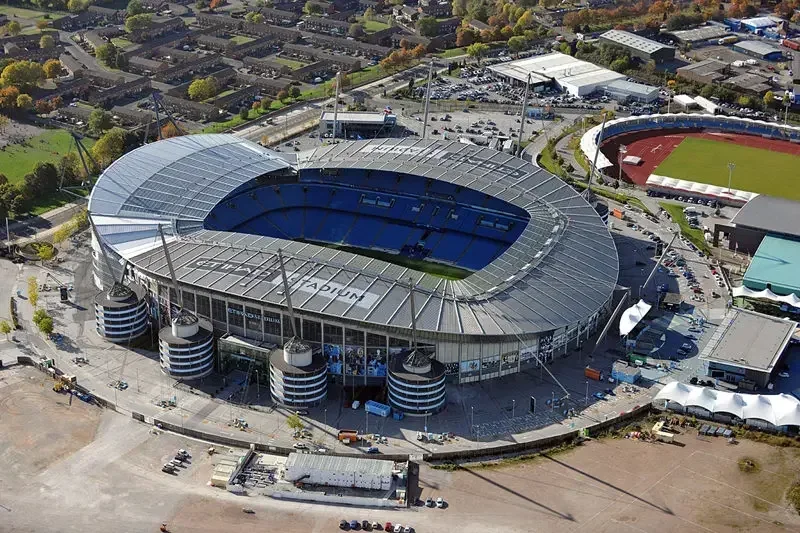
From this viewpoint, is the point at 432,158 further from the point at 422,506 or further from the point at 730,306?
the point at 422,506

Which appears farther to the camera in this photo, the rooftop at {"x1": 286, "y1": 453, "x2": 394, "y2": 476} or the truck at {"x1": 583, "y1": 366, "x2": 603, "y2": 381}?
the truck at {"x1": 583, "y1": 366, "x2": 603, "y2": 381}

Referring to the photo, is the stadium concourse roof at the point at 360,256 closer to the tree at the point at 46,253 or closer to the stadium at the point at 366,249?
the stadium at the point at 366,249

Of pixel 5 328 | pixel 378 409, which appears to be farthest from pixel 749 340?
pixel 5 328

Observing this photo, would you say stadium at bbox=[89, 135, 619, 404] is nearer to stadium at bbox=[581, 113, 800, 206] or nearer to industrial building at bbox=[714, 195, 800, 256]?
industrial building at bbox=[714, 195, 800, 256]

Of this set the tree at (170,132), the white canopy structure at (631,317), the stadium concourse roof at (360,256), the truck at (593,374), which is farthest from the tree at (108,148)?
the truck at (593,374)

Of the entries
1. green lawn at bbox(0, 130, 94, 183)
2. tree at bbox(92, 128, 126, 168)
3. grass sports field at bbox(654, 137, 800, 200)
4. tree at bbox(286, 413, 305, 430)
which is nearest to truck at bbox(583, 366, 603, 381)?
tree at bbox(286, 413, 305, 430)

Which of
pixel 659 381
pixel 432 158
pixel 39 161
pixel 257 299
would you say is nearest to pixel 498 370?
pixel 659 381
